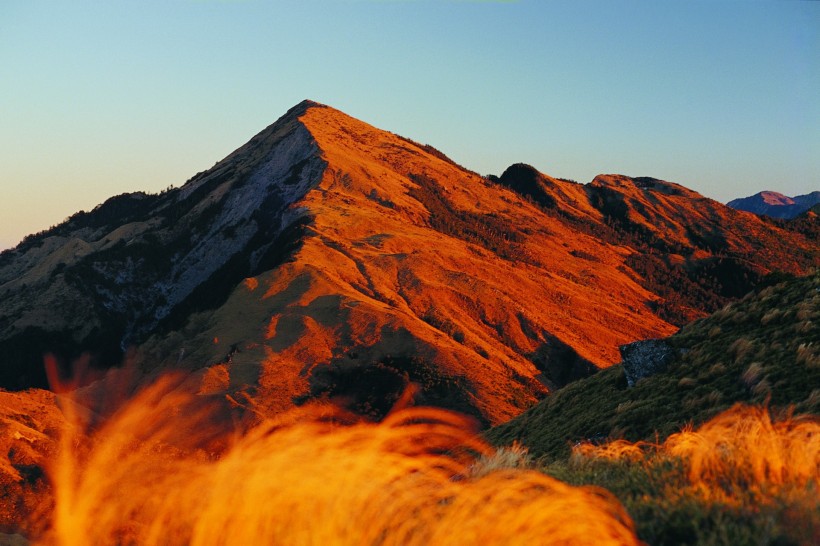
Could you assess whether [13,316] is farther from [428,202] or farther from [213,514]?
[213,514]

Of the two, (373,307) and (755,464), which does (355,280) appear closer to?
(373,307)

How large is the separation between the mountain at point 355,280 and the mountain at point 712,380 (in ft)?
85.1

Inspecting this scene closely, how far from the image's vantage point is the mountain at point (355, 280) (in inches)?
2093

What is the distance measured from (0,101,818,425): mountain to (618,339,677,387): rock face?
2696 centimetres

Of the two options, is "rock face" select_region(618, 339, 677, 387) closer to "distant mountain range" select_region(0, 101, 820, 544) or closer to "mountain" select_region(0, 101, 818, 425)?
"distant mountain range" select_region(0, 101, 820, 544)

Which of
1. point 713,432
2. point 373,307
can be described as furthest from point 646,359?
point 373,307

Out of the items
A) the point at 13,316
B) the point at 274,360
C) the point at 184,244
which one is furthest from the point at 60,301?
the point at 274,360

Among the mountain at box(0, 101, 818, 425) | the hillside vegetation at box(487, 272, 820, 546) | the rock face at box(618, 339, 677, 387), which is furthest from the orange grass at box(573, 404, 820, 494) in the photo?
the mountain at box(0, 101, 818, 425)

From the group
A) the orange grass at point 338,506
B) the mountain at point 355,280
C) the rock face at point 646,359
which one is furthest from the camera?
the mountain at point 355,280

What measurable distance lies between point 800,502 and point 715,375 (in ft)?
38.7

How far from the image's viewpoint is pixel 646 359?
1978cm

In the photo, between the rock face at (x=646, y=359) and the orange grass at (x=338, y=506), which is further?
the rock face at (x=646, y=359)

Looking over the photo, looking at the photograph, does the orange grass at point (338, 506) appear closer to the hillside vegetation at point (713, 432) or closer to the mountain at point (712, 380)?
the hillside vegetation at point (713, 432)

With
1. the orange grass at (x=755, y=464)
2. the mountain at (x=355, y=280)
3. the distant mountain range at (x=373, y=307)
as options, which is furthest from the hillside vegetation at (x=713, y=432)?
the mountain at (x=355, y=280)
